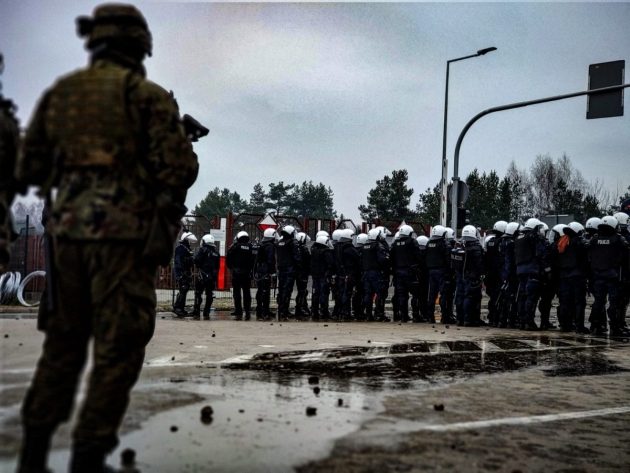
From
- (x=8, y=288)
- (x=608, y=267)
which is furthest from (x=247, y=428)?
(x=8, y=288)

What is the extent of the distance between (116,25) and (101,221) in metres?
0.98

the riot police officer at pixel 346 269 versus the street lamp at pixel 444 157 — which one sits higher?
the street lamp at pixel 444 157

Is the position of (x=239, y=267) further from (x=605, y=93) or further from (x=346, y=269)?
(x=605, y=93)

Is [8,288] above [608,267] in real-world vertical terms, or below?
below

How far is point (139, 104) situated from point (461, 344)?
8972mm

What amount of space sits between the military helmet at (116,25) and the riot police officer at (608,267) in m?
12.8

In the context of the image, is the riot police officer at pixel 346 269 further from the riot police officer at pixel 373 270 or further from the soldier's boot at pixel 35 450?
the soldier's boot at pixel 35 450

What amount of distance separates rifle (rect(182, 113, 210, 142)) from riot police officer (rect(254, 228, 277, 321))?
1303 cm

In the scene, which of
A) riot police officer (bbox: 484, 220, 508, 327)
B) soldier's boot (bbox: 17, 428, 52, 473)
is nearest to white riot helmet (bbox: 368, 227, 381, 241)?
riot police officer (bbox: 484, 220, 508, 327)

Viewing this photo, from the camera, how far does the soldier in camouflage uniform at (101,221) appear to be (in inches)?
138

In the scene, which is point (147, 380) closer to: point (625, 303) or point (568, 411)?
point (568, 411)

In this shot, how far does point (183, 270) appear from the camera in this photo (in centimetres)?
1769

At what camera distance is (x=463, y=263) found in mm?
17031

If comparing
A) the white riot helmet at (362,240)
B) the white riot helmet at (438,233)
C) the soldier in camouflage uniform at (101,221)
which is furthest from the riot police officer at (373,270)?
the soldier in camouflage uniform at (101,221)
